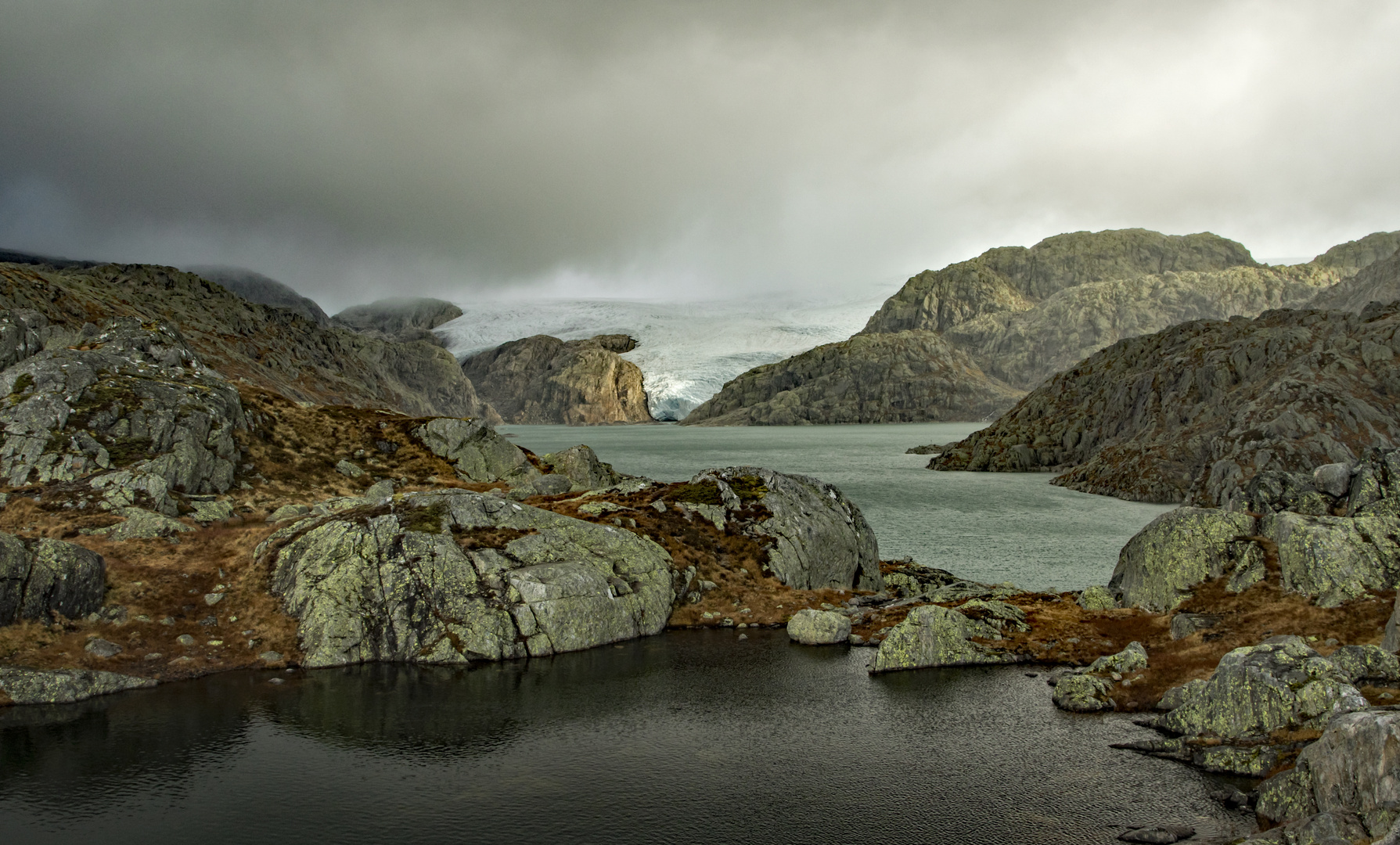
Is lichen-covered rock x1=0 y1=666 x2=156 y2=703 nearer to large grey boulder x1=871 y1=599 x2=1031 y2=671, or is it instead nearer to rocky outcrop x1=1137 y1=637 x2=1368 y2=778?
large grey boulder x1=871 y1=599 x2=1031 y2=671

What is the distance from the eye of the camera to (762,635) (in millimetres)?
44344

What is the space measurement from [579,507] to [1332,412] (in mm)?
100299

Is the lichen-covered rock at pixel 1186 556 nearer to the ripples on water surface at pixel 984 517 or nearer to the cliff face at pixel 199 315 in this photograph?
the ripples on water surface at pixel 984 517

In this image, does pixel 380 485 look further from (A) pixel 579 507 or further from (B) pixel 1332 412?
(B) pixel 1332 412

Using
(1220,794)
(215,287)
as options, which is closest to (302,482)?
(1220,794)

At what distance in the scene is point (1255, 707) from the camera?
27.0 metres

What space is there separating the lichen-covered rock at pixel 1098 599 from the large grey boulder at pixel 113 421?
57356 millimetres

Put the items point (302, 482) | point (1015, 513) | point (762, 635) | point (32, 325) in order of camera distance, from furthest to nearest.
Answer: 1. point (1015, 513)
2. point (32, 325)
3. point (302, 482)
4. point (762, 635)

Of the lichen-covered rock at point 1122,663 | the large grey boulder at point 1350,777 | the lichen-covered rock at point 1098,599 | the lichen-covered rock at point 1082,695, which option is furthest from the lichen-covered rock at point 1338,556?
the large grey boulder at point 1350,777

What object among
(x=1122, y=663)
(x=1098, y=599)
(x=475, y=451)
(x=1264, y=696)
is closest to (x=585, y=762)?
(x=1264, y=696)

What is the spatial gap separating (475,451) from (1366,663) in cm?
7149

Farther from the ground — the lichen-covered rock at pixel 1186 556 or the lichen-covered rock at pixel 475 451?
the lichen-covered rock at pixel 475 451

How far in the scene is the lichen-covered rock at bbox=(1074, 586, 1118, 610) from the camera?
151 ft

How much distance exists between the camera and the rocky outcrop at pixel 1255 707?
83.4 feet
